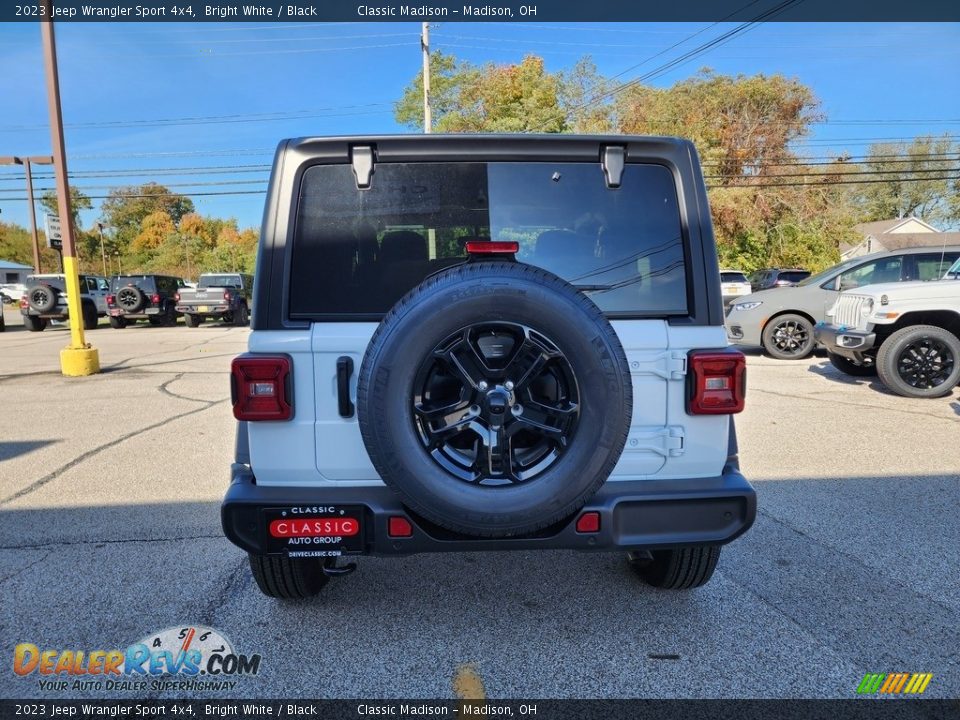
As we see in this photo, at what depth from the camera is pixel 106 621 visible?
288 cm

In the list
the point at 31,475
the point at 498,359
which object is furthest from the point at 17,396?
the point at 498,359

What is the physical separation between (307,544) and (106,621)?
1263mm

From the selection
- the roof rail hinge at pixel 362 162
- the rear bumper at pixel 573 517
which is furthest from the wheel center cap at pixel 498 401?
the roof rail hinge at pixel 362 162

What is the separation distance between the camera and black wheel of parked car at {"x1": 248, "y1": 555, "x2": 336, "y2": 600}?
279 cm

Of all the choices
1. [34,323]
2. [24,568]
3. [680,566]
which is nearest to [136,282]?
[34,323]

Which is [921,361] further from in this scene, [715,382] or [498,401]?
[498,401]

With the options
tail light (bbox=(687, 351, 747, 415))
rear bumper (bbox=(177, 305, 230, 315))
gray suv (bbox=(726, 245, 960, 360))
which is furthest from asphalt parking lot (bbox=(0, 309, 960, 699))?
rear bumper (bbox=(177, 305, 230, 315))

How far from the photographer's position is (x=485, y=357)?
226 cm

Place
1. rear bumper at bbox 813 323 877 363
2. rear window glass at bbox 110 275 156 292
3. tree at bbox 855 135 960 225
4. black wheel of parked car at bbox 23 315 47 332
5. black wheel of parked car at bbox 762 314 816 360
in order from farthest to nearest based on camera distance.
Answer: tree at bbox 855 135 960 225, rear window glass at bbox 110 275 156 292, black wheel of parked car at bbox 23 315 47 332, black wheel of parked car at bbox 762 314 816 360, rear bumper at bbox 813 323 877 363

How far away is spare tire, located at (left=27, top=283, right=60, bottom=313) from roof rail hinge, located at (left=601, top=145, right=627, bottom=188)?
71.5ft

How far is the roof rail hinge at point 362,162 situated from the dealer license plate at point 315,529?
127 cm

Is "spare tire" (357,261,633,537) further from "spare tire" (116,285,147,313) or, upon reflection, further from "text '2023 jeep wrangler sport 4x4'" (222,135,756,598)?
"spare tire" (116,285,147,313)

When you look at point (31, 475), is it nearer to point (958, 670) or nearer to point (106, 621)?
point (106, 621)

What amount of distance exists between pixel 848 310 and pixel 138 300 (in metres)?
20.1
